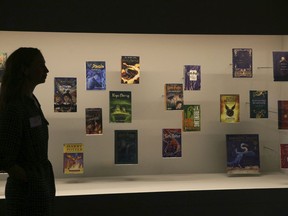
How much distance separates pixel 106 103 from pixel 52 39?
67 centimetres

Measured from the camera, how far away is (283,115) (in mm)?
3162

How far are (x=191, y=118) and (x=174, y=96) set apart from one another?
0.25m

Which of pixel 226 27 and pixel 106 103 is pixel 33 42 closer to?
pixel 106 103

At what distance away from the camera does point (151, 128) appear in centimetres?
336

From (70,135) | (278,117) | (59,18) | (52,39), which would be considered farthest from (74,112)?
(278,117)

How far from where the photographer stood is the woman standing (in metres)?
1.71

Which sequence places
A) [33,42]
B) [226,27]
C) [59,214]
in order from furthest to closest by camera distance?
[33,42]
[226,27]
[59,214]

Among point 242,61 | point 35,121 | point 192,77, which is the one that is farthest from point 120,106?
point 35,121

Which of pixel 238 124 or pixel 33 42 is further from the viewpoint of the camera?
pixel 238 124

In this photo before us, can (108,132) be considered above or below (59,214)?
above

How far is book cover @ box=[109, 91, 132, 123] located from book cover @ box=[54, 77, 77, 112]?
30 centimetres

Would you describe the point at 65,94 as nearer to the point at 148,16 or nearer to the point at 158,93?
the point at 158,93

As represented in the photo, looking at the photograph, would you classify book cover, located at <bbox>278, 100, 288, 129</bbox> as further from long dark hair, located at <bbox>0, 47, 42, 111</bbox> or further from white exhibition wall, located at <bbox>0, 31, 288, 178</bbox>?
long dark hair, located at <bbox>0, 47, 42, 111</bbox>

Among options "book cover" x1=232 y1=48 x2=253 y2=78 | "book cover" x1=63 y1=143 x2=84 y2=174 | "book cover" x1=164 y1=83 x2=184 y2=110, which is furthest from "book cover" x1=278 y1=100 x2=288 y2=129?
"book cover" x1=63 y1=143 x2=84 y2=174
